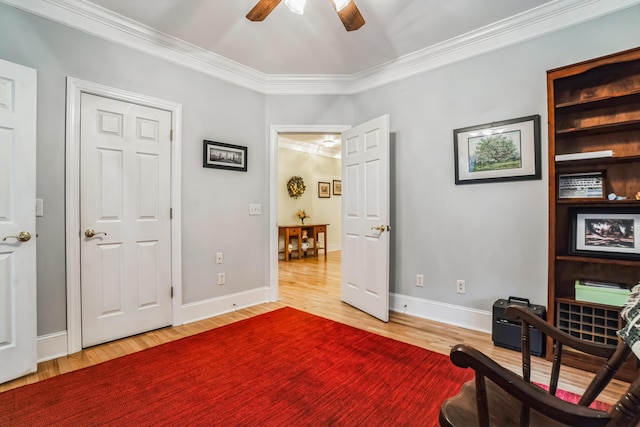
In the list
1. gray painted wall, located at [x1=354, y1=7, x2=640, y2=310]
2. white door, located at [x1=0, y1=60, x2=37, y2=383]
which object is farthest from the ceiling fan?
white door, located at [x1=0, y1=60, x2=37, y2=383]

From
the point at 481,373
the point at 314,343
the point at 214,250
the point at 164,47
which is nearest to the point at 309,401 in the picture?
the point at 314,343

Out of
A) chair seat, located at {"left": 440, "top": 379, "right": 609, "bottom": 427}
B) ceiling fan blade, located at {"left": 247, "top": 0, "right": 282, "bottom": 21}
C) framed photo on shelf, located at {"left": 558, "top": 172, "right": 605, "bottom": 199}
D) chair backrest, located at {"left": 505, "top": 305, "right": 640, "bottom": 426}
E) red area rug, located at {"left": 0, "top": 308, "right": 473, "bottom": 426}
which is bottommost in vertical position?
red area rug, located at {"left": 0, "top": 308, "right": 473, "bottom": 426}

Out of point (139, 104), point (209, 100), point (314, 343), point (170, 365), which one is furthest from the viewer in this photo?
point (209, 100)

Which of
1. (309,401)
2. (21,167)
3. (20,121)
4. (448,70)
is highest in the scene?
(448,70)

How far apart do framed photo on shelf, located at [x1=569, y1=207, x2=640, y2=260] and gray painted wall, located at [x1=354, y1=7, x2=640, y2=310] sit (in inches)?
9.7

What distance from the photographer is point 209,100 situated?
3170 millimetres

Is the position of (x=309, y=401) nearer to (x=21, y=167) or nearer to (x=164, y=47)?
(x=21, y=167)

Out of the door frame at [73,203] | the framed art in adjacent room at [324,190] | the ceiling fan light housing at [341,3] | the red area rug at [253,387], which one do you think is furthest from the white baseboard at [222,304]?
the framed art in adjacent room at [324,190]

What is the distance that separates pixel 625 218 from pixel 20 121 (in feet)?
13.1

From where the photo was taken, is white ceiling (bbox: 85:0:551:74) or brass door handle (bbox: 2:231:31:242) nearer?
brass door handle (bbox: 2:231:31:242)

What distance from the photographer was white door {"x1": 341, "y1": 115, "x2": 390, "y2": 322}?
302cm

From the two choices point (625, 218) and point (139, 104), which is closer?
point (625, 218)

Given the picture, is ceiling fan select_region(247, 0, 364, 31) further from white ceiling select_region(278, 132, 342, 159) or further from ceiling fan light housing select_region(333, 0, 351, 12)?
white ceiling select_region(278, 132, 342, 159)

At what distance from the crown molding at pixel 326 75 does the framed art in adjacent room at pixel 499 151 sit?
0.69m
